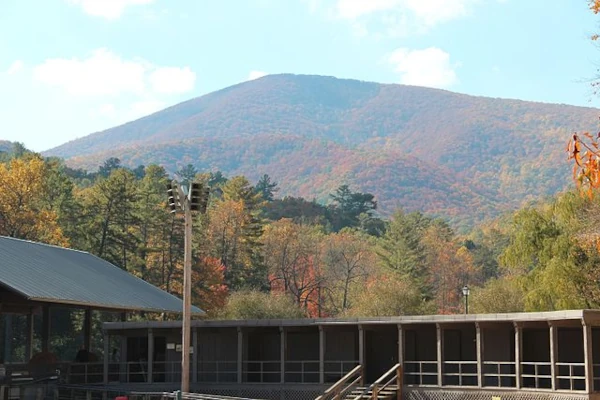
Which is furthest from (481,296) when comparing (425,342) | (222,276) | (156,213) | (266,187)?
(266,187)

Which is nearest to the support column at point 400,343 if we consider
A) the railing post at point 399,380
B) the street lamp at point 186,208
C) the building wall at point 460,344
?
the railing post at point 399,380

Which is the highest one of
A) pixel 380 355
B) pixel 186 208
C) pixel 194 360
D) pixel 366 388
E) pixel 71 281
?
pixel 186 208

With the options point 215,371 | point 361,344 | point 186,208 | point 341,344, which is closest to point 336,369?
point 341,344

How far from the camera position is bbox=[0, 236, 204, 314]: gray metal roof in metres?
33.9

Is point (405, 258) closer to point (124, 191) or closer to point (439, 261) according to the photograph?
point (439, 261)

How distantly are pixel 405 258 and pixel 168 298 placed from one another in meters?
46.4

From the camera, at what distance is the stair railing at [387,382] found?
1200 inches

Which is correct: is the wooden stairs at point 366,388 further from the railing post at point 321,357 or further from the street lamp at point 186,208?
the street lamp at point 186,208

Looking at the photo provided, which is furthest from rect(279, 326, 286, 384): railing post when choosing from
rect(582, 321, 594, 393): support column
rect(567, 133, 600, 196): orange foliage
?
rect(567, 133, 600, 196): orange foliage

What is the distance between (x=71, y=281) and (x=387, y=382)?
1423 cm

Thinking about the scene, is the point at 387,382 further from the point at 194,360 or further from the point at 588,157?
the point at 588,157

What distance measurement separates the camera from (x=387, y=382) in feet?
105

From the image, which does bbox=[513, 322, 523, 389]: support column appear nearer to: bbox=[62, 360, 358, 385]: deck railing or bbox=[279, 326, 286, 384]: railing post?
bbox=[62, 360, 358, 385]: deck railing

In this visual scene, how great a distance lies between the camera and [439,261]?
104m
